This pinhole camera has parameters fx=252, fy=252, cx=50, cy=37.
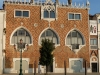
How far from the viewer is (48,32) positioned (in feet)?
147

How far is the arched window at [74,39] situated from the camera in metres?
45.5

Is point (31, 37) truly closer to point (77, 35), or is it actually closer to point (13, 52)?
point (13, 52)

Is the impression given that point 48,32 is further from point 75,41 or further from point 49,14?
point 75,41

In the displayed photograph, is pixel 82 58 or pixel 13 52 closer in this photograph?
pixel 13 52

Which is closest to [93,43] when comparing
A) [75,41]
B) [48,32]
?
[75,41]

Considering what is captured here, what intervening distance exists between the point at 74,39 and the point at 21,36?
9.72 metres

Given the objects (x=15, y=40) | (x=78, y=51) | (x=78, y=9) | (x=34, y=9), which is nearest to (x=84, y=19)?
(x=78, y=9)

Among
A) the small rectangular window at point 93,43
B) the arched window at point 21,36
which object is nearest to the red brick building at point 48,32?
the arched window at point 21,36

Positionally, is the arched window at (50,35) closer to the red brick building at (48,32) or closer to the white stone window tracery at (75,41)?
the red brick building at (48,32)

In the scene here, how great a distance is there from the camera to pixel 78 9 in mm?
46531

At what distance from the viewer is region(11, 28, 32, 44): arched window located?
A: 43156mm

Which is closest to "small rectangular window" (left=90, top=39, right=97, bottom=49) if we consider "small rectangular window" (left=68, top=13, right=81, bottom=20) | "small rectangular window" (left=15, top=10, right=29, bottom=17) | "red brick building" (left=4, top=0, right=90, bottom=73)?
"red brick building" (left=4, top=0, right=90, bottom=73)

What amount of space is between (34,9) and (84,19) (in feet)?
31.2

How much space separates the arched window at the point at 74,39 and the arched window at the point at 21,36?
7.16 meters
